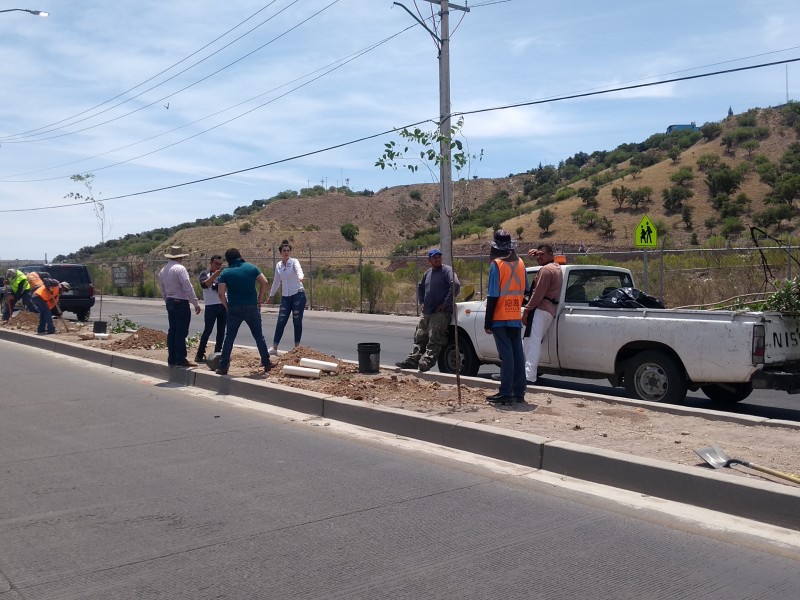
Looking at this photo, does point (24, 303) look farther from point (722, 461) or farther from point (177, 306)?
point (722, 461)

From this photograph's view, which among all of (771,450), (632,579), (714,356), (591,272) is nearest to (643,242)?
(591,272)

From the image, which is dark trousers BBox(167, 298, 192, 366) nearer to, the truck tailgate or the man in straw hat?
the man in straw hat

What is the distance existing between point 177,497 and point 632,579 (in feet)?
11.2

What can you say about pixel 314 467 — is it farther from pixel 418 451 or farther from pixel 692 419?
pixel 692 419

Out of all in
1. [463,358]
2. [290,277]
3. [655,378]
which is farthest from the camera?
[290,277]

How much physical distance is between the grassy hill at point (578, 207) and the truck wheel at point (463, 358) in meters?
21.1

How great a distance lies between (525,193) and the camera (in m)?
82.0

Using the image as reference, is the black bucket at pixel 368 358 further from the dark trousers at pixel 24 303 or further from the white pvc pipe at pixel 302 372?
the dark trousers at pixel 24 303

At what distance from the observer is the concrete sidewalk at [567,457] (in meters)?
5.56

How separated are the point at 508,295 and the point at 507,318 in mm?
248

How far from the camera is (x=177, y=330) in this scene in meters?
12.3

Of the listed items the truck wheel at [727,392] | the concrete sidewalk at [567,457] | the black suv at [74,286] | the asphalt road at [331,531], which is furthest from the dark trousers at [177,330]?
the black suv at [74,286]

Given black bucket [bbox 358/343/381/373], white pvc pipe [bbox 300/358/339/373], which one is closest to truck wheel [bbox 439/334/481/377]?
black bucket [bbox 358/343/381/373]

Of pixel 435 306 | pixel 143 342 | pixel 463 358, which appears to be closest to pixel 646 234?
pixel 463 358
